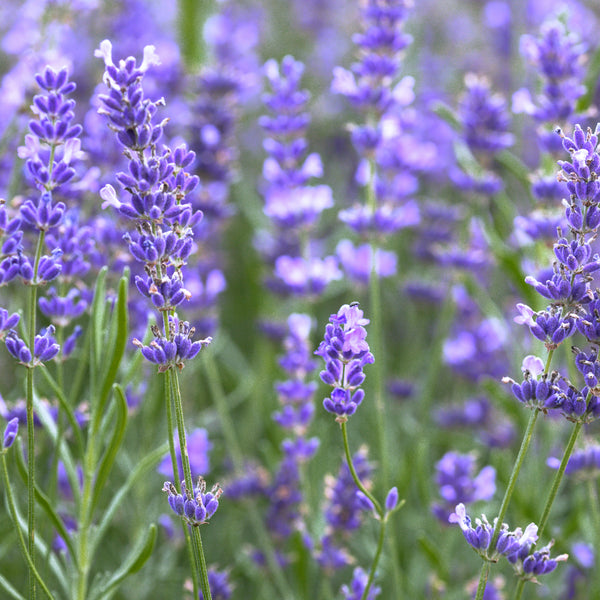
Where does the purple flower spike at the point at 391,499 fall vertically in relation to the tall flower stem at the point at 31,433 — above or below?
below

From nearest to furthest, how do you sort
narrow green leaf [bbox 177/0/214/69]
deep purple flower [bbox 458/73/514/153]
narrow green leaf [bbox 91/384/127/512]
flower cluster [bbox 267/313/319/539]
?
narrow green leaf [bbox 91/384/127/512] → flower cluster [bbox 267/313/319/539] → deep purple flower [bbox 458/73/514/153] → narrow green leaf [bbox 177/0/214/69]

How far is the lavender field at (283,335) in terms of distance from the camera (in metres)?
0.92

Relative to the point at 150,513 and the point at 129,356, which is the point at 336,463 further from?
the point at 129,356

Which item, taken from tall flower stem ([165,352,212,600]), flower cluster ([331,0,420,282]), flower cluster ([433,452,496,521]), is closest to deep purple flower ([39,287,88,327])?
tall flower stem ([165,352,212,600])

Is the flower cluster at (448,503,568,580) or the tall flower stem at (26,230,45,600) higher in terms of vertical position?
the tall flower stem at (26,230,45,600)

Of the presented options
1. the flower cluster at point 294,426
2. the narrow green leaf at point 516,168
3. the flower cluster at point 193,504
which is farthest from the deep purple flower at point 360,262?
the flower cluster at point 193,504

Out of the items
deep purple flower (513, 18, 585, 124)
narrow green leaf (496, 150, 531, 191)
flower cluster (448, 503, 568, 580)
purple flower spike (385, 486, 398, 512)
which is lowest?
purple flower spike (385, 486, 398, 512)

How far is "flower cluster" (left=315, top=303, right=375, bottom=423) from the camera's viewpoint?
2.97ft

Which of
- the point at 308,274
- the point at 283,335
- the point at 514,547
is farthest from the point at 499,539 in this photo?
the point at 283,335

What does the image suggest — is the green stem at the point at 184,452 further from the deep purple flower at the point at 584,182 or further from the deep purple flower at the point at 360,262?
the deep purple flower at the point at 360,262

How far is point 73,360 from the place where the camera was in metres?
1.97

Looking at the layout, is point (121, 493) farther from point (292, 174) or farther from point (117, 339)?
point (292, 174)

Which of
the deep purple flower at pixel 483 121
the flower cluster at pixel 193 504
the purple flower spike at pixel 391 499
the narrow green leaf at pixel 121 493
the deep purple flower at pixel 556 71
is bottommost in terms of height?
the narrow green leaf at pixel 121 493

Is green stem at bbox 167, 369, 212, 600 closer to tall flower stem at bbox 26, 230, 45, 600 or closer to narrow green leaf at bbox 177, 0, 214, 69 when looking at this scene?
tall flower stem at bbox 26, 230, 45, 600
